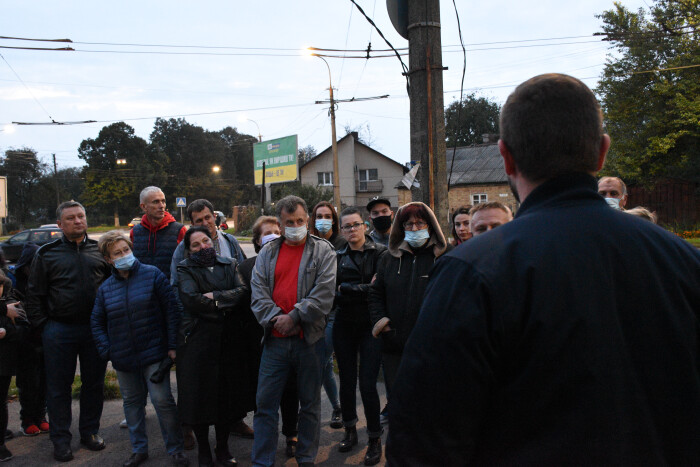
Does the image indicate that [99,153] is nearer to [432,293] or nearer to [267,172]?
[267,172]

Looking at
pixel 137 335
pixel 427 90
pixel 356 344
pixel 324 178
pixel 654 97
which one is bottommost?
pixel 356 344

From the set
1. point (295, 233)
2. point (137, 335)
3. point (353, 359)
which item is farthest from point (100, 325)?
point (353, 359)

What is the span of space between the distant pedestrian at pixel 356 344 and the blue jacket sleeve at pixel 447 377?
10.3 ft

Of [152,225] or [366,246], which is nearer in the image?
[366,246]

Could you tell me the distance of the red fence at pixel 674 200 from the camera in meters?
27.4

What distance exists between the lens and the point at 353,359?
4.53 meters

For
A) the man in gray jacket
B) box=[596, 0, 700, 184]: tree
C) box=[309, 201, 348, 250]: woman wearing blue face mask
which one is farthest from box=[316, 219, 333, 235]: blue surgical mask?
box=[596, 0, 700, 184]: tree

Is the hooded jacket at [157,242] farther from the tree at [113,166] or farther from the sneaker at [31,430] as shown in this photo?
the tree at [113,166]

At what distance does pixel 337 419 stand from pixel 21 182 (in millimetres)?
71623

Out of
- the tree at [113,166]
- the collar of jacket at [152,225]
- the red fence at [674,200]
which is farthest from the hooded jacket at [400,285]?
the tree at [113,166]

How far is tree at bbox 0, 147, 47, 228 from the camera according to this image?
205 ft

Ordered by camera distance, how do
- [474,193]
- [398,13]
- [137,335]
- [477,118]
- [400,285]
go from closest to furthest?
[400,285] → [137,335] → [398,13] → [474,193] → [477,118]

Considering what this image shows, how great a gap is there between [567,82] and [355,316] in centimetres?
337

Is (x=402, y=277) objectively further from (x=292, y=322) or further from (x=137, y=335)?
(x=137, y=335)
